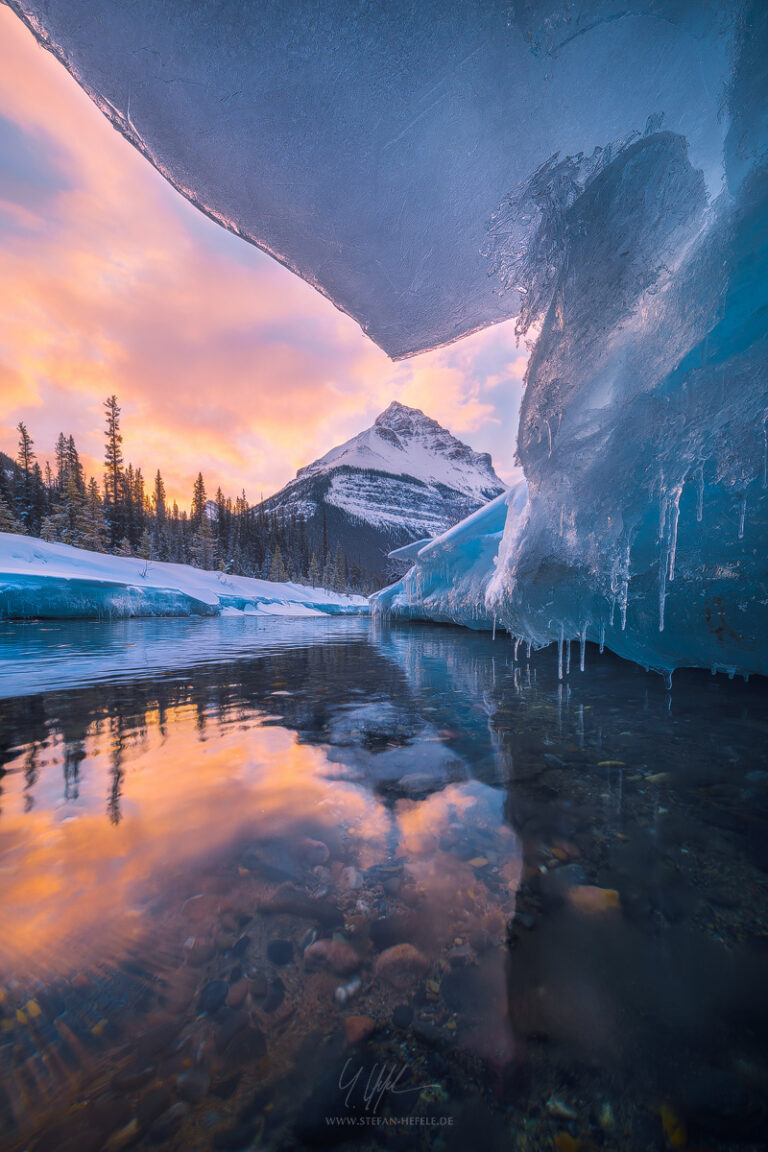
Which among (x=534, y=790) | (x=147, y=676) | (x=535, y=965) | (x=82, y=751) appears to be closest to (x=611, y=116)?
(x=534, y=790)

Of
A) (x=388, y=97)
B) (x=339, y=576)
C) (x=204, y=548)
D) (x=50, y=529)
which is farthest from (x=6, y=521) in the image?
(x=388, y=97)

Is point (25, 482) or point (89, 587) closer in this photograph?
point (89, 587)

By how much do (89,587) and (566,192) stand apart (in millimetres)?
18256

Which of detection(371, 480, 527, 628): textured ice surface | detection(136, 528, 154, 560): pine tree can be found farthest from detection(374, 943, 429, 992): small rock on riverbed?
detection(136, 528, 154, 560): pine tree

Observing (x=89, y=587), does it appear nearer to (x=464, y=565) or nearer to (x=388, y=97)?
(x=464, y=565)

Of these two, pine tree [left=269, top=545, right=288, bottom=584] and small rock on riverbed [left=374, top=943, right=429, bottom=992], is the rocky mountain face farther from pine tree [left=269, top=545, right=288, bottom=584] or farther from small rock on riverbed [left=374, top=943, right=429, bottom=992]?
small rock on riverbed [left=374, top=943, right=429, bottom=992]

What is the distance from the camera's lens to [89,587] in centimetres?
1570

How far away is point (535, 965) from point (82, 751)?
259 centimetres

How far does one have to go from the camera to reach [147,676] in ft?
16.2

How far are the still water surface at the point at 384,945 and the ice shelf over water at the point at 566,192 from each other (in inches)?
78.4

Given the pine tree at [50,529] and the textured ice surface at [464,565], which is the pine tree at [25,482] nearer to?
the pine tree at [50,529]

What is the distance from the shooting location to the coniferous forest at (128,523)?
112 ft

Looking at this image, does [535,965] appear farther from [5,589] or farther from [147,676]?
[5,589]

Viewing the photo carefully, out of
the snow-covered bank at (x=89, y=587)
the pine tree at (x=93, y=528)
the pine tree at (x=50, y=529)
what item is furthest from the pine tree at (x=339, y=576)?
the snow-covered bank at (x=89, y=587)
